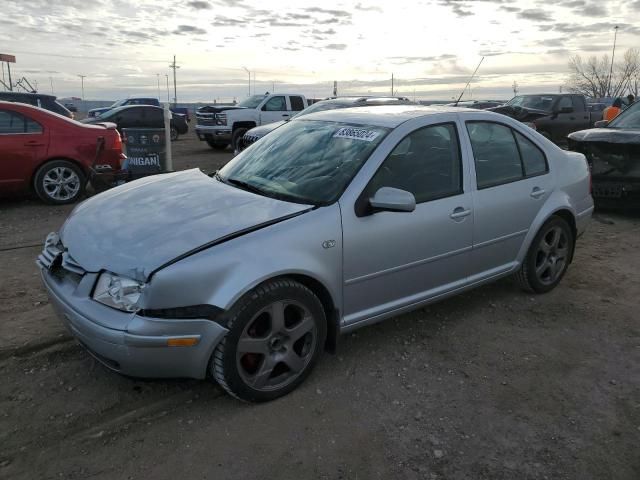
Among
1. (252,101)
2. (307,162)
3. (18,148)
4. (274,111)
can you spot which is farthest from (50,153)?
(252,101)

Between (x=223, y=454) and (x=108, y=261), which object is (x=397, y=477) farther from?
(x=108, y=261)

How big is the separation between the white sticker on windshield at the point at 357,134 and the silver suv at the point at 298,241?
14 millimetres

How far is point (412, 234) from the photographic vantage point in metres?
3.57

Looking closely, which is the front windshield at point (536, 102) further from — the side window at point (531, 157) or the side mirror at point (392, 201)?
the side mirror at point (392, 201)

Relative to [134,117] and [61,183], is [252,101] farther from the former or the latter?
[61,183]

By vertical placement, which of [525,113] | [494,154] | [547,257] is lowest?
[547,257]

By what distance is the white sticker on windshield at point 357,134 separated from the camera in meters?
3.66

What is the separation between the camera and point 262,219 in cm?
309

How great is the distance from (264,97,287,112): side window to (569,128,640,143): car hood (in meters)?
10.3

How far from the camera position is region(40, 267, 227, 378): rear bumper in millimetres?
2705

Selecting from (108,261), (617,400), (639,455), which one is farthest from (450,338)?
(108,261)

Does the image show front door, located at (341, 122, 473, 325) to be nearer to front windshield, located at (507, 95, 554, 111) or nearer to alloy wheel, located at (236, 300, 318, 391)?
alloy wheel, located at (236, 300, 318, 391)

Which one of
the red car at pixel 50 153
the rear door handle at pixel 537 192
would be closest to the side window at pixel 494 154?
the rear door handle at pixel 537 192

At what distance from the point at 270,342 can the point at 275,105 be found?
14599 mm
